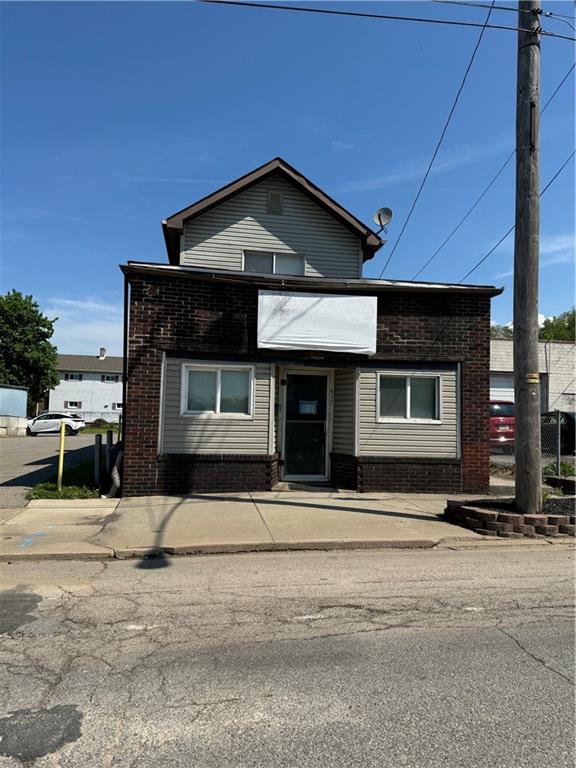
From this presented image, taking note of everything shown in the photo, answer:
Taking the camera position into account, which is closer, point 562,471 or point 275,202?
point 562,471

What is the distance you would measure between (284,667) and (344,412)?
7.68 m

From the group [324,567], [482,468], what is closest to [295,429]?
[482,468]

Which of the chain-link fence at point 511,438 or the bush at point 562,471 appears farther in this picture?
the chain-link fence at point 511,438

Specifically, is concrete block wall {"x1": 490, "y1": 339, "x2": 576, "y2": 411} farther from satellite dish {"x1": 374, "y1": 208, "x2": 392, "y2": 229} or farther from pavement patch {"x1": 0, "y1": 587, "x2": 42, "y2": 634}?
pavement patch {"x1": 0, "y1": 587, "x2": 42, "y2": 634}

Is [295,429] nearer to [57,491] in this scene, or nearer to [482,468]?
[482,468]

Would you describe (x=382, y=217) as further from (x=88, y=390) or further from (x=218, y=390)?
(x=88, y=390)

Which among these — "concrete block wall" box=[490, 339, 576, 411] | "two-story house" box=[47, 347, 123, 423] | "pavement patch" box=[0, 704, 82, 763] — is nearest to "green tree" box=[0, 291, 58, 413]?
"two-story house" box=[47, 347, 123, 423]

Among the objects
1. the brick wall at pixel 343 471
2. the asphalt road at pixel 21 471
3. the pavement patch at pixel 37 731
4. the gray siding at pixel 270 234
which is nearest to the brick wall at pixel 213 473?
the brick wall at pixel 343 471

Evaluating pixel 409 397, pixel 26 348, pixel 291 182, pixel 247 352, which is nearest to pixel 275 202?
pixel 291 182

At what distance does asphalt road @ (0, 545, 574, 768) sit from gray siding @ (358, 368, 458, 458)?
4865 mm

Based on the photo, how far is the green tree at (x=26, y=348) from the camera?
4488cm

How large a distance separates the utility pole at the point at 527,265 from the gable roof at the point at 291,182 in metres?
5.65

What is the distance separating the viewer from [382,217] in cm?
1369

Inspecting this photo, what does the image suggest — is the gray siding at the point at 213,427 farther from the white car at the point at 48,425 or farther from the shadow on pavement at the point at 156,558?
the white car at the point at 48,425
